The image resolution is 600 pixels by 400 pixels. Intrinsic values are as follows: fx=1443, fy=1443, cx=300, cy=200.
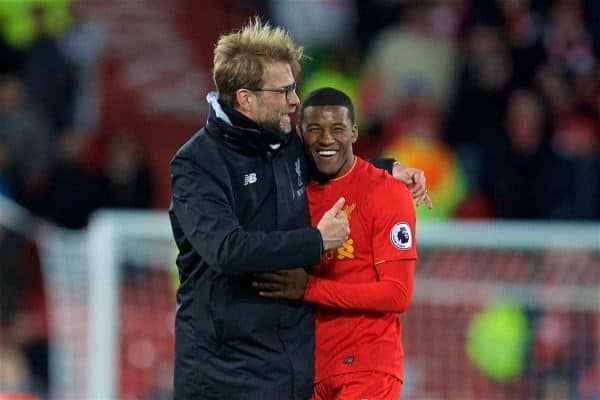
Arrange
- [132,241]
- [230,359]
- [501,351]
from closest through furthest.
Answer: [230,359], [501,351], [132,241]

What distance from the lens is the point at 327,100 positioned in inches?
190

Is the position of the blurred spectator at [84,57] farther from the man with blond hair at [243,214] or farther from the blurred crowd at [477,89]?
the man with blond hair at [243,214]

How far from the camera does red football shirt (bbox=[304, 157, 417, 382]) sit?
4.82 metres

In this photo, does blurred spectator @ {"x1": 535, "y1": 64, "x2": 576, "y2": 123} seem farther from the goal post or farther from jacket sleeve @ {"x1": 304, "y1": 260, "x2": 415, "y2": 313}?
jacket sleeve @ {"x1": 304, "y1": 260, "x2": 415, "y2": 313}

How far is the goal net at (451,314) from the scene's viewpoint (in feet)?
27.2

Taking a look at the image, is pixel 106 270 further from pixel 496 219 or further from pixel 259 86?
pixel 259 86

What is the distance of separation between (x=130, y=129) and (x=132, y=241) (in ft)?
7.96

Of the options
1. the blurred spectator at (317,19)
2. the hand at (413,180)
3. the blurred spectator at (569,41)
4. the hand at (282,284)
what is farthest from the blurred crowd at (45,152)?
the hand at (282,284)

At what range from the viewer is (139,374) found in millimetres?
8656

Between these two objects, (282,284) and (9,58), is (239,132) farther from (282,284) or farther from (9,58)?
(9,58)

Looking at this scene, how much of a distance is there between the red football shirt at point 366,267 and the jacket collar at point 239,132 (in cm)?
33

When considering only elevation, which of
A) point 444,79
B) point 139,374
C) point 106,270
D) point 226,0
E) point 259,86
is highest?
point 226,0

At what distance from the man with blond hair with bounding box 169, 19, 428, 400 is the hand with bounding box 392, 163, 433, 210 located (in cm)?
56

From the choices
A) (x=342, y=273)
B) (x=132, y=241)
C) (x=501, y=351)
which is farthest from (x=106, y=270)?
(x=342, y=273)
